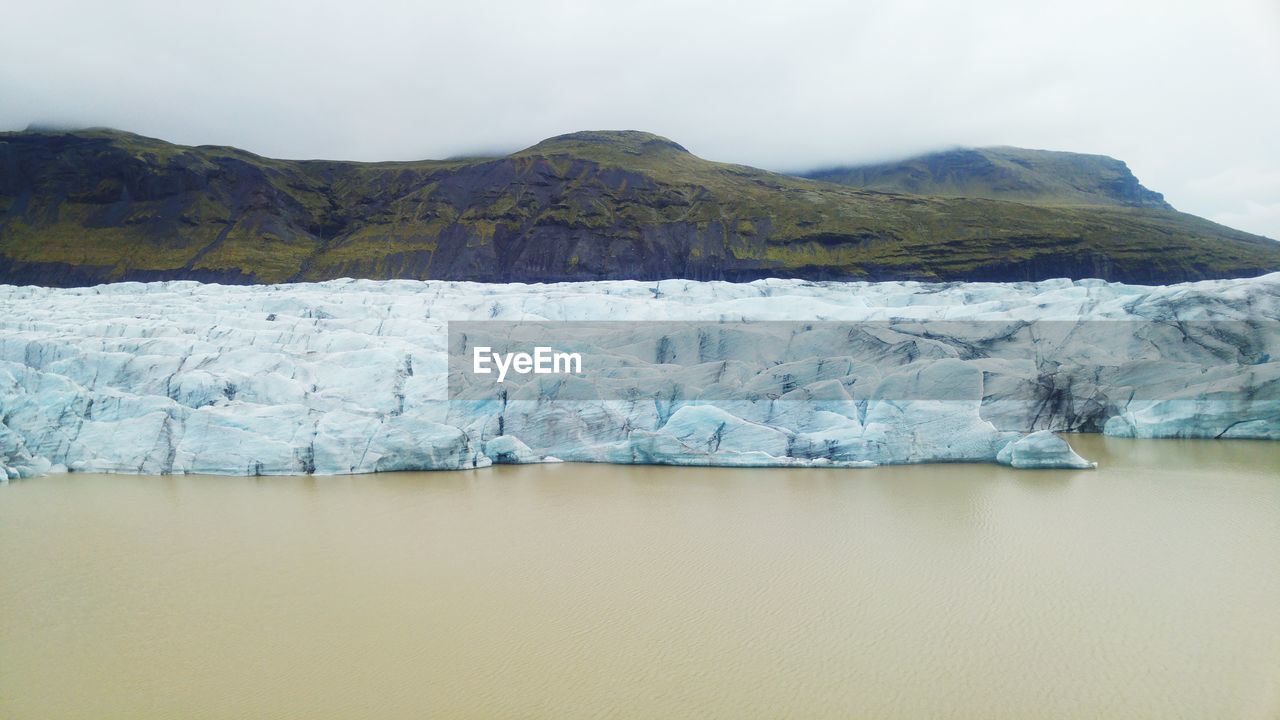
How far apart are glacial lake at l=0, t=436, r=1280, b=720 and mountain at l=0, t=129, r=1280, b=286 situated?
1310 inches

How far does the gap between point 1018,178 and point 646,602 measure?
7109 centimetres

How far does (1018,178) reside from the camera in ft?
218

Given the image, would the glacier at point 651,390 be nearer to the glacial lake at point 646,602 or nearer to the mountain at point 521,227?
the glacial lake at point 646,602

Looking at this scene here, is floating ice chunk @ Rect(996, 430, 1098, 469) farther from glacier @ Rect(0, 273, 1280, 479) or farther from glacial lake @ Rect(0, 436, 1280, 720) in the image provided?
glacial lake @ Rect(0, 436, 1280, 720)

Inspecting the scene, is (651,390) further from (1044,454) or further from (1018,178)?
(1018,178)

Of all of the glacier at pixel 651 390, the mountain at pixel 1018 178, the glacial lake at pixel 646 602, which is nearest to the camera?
the glacial lake at pixel 646 602

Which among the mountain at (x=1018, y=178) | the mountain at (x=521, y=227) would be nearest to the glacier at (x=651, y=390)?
the mountain at (x=521, y=227)

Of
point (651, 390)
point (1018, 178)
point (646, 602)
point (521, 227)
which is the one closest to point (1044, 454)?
point (651, 390)

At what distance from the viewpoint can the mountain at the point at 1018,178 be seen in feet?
213

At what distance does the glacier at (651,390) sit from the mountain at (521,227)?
24.3m

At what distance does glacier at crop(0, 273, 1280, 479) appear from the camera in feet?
35.3

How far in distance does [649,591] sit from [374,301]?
1551cm

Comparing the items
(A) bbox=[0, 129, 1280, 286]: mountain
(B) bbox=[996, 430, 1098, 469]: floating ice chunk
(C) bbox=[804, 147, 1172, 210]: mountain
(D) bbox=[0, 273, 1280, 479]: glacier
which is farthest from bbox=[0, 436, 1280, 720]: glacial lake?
(C) bbox=[804, 147, 1172, 210]: mountain

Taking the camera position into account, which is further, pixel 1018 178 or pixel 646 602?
pixel 1018 178
